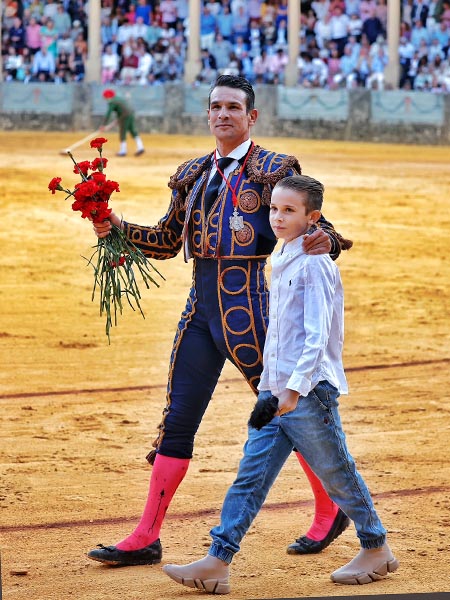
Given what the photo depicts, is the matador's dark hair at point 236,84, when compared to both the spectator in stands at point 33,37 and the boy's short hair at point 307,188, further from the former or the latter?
the spectator in stands at point 33,37

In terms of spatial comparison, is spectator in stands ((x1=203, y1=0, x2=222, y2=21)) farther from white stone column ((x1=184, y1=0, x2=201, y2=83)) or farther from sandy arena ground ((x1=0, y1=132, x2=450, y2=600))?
sandy arena ground ((x1=0, y1=132, x2=450, y2=600))

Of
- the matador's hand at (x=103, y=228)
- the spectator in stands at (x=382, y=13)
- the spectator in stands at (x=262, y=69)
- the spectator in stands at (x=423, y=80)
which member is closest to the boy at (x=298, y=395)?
the matador's hand at (x=103, y=228)

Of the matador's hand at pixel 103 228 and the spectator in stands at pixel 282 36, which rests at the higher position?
the spectator in stands at pixel 282 36

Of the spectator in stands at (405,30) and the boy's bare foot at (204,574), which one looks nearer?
the boy's bare foot at (204,574)

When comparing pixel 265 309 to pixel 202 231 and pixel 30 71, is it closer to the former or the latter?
pixel 202 231

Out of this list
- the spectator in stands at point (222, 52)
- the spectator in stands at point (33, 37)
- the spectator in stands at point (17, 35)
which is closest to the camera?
the spectator in stands at point (222, 52)

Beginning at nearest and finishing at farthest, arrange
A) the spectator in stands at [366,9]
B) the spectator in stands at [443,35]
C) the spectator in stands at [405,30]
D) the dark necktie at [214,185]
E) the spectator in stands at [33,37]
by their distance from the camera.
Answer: the dark necktie at [214,185] < the spectator in stands at [443,35] < the spectator in stands at [405,30] < the spectator in stands at [366,9] < the spectator in stands at [33,37]

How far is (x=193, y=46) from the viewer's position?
88.7ft

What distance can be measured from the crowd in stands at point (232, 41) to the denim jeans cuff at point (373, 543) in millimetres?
20508

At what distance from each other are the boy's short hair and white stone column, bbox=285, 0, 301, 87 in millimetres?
22269

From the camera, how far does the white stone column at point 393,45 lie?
2520 cm

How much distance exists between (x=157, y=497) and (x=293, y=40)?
22448 mm

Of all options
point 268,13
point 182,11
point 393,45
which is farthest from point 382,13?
point 182,11

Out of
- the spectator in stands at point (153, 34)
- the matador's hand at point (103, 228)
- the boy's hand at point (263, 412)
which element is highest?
the spectator in stands at point (153, 34)
